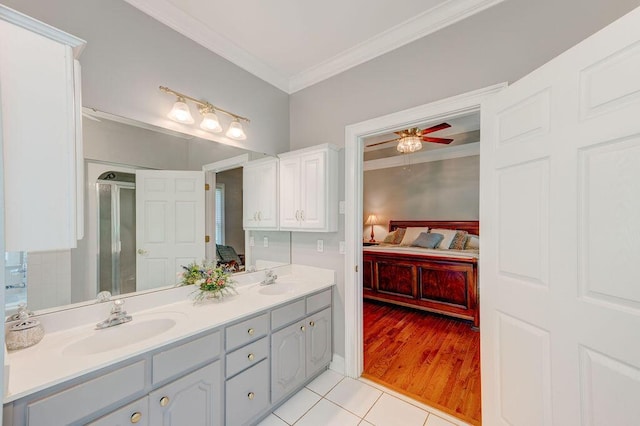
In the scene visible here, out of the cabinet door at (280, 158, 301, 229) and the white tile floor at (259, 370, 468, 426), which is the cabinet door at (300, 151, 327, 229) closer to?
the cabinet door at (280, 158, 301, 229)

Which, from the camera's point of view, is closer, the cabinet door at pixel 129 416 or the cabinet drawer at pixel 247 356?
the cabinet door at pixel 129 416

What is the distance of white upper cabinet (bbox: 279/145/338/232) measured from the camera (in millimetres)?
2174

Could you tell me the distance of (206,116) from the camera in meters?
1.91

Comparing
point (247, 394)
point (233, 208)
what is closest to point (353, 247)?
point (233, 208)

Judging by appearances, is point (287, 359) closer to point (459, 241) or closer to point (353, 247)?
point (353, 247)

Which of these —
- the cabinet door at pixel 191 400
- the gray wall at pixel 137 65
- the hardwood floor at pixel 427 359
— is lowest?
the hardwood floor at pixel 427 359

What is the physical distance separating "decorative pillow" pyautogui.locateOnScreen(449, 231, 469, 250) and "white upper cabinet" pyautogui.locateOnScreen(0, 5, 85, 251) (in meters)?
4.88

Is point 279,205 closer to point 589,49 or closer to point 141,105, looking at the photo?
point 141,105

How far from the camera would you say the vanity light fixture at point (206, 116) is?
176cm

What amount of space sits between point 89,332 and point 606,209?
2.41m

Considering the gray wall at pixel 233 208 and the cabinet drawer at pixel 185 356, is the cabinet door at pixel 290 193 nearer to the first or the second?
the gray wall at pixel 233 208

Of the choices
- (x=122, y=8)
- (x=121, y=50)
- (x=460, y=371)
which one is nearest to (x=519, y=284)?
(x=460, y=371)

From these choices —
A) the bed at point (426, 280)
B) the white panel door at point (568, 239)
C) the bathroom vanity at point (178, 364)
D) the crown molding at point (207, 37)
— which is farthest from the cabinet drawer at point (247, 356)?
the bed at point (426, 280)

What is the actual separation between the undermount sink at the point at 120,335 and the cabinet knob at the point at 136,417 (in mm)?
387
